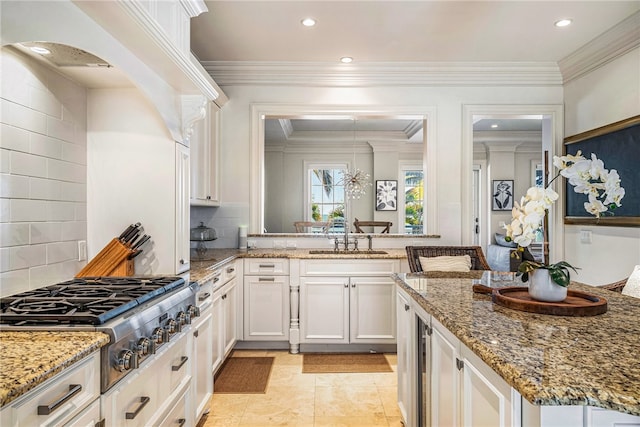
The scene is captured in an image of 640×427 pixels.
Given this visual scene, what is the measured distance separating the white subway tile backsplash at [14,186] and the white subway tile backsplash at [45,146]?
0.15m

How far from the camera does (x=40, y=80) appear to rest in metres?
1.67

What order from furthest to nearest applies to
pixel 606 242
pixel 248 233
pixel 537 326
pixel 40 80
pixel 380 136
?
pixel 380 136
pixel 248 233
pixel 606 242
pixel 40 80
pixel 537 326

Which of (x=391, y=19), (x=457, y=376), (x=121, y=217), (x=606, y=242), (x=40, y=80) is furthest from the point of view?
(x=606, y=242)

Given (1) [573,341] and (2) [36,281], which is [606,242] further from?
(2) [36,281]

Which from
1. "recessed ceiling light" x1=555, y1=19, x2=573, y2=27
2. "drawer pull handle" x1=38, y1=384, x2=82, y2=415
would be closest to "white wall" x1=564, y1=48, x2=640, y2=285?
"recessed ceiling light" x1=555, y1=19, x2=573, y2=27

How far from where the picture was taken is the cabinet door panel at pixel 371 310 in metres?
3.29

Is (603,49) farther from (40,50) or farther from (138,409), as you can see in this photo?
(138,409)

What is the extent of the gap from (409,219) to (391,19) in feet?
15.6

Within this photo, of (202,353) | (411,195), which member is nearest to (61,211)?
(202,353)

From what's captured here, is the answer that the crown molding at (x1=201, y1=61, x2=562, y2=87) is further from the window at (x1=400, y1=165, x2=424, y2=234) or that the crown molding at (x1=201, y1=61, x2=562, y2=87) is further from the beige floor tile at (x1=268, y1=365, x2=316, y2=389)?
the window at (x1=400, y1=165, x2=424, y2=234)

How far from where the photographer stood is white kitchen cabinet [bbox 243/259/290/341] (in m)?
3.34

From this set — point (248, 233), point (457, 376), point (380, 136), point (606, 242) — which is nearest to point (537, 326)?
point (457, 376)

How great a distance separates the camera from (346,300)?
3301mm

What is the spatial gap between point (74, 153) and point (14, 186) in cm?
43
